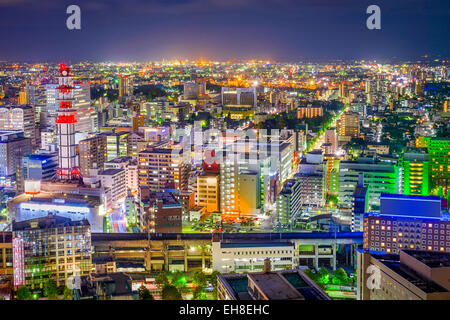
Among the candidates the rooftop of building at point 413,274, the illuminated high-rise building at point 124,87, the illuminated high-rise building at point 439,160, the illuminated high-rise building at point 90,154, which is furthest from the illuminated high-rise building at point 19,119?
the rooftop of building at point 413,274

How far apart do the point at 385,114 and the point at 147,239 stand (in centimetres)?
1019

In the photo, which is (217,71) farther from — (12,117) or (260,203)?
(260,203)

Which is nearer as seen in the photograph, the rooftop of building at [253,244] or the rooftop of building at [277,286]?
the rooftop of building at [277,286]

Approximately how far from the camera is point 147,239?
19.4ft

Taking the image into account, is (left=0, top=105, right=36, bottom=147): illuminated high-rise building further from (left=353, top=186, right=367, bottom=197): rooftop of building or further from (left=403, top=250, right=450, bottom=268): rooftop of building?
(left=403, top=250, right=450, bottom=268): rooftop of building

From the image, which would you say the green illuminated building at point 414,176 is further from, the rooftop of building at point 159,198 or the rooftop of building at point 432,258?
the rooftop of building at point 432,258

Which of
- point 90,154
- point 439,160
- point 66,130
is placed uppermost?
point 66,130

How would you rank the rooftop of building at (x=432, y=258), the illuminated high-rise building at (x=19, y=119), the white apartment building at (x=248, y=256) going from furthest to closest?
the illuminated high-rise building at (x=19, y=119) < the white apartment building at (x=248, y=256) < the rooftop of building at (x=432, y=258)

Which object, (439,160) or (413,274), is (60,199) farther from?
(439,160)

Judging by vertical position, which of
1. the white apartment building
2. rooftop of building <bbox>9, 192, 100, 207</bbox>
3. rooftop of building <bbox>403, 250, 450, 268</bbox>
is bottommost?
the white apartment building

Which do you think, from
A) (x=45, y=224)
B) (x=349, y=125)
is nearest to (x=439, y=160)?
(x=349, y=125)

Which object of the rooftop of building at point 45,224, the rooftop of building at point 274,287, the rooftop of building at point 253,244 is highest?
the rooftop of building at point 274,287

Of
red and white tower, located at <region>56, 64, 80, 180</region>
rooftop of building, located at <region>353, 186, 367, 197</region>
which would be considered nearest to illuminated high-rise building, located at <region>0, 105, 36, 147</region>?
red and white tower, located at <region>56, 64, 80, 180</region>

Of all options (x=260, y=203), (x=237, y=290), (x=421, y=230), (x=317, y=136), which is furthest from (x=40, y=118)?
(x=237, y=290)
